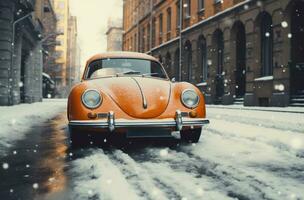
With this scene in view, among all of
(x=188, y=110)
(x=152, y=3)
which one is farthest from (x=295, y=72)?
(x=152, y=3)

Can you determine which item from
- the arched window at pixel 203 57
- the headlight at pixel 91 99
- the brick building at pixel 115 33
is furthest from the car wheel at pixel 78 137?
the brick building at pixel 115 33

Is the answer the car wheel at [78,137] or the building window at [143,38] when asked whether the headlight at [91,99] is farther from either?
the building window at [143,38]

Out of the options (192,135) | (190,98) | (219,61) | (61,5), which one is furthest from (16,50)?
(61,5)

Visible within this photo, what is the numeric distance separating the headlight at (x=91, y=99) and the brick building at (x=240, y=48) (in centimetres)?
1119

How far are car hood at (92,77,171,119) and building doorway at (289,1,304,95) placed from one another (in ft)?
36.4

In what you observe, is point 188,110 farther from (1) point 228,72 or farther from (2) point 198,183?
(1) point 228,72

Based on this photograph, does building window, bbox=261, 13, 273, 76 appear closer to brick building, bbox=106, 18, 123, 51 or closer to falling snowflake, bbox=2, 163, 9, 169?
falling snowflake, bbox=2, 163, 9, 169

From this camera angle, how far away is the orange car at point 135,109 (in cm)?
468

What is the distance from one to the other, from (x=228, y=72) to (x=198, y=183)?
17164mm

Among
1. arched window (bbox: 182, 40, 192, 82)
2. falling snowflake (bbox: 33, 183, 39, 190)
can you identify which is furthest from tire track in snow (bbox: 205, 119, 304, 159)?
arched window (bbox: 182, 40, 192, 82)

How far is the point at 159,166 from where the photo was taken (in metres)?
3.73

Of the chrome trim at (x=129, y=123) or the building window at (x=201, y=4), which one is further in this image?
the building window at (x=201, y=4)

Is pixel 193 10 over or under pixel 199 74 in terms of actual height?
over

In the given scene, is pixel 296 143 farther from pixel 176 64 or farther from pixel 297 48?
pixel 176 64
